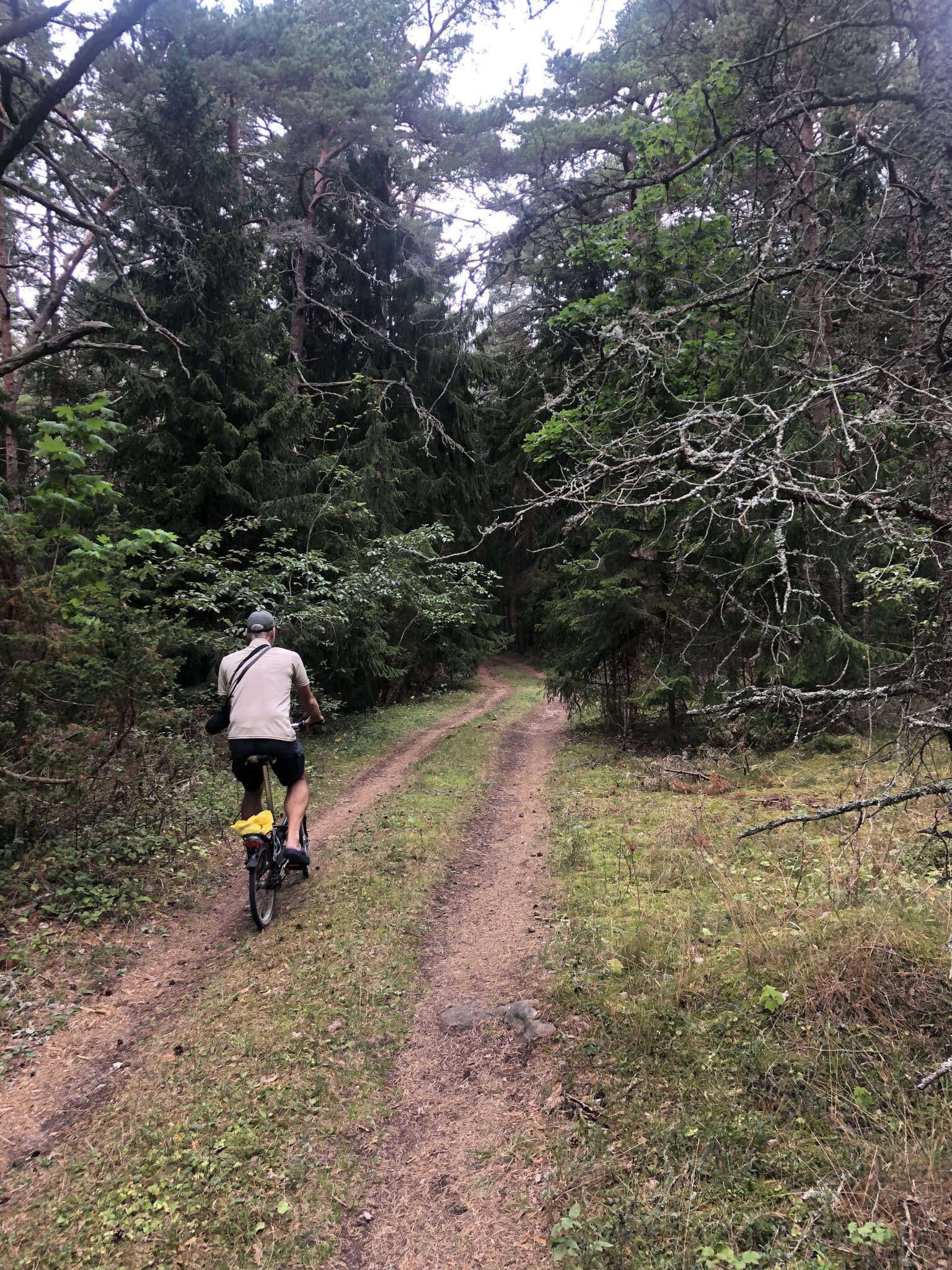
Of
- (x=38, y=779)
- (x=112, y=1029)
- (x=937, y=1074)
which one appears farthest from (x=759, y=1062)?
(x=38, y=779)

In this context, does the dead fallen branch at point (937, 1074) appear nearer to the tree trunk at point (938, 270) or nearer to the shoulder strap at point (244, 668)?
the tree trunk at point (938, 270)

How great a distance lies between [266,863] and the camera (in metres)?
5.12

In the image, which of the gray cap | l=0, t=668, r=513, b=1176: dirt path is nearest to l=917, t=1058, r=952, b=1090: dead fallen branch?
l=0, t=668, r=513, b=1176: dirt path

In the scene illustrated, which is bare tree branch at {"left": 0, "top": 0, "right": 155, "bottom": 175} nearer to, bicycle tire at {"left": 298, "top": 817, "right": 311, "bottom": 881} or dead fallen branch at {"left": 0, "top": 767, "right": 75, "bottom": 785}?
dead fallen branch at {"left": 0, "top": 767, "right": 75, "bottom": 785}

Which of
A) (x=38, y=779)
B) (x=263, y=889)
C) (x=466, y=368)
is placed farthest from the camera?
(x=466, y=368)

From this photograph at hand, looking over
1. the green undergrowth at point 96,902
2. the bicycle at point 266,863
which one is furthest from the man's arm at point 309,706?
the green undergrowth at point 96,902

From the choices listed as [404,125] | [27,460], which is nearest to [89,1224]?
[27,460]

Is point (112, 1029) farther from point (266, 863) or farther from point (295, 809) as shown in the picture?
point (295, 809)

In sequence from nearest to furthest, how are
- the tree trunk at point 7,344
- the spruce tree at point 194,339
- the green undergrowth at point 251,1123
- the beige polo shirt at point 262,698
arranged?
1. the green undergrowth at point 251,1123
2. the beige polo shirt at point 262,698
3. the spruce tree at point 194,339
4. the tree trunk at point 7,344

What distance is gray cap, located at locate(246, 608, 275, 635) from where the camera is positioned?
5469 mm

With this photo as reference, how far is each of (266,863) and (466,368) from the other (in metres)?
15.2

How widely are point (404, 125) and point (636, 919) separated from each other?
56.7 ft

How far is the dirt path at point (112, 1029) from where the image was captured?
3207 mm

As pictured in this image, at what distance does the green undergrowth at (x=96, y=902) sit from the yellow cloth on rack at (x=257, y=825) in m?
1.02
